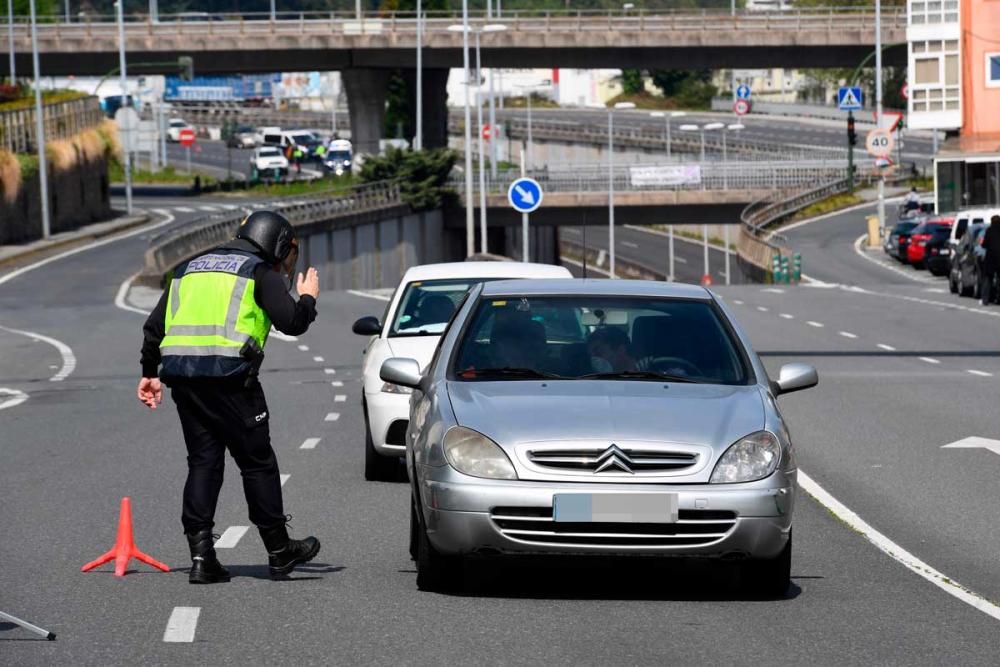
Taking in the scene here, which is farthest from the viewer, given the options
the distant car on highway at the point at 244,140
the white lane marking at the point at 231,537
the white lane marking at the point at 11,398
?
the distant car on highway at the point at 244,140

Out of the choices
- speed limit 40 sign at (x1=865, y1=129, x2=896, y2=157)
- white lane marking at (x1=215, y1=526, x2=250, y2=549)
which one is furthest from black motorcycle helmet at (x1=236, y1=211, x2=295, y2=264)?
speed limit 40 sign at (x1=865, y1=129, x2=896, y2=157)

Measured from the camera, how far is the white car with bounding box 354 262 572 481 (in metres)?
13.0

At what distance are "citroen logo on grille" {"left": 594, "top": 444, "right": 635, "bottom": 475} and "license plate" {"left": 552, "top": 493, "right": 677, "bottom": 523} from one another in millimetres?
118

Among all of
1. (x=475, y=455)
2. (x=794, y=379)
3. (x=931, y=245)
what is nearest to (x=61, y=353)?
(x=794, y=379)

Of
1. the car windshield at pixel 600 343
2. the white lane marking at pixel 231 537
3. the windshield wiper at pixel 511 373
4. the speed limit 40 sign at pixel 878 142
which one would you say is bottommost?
the speed limit 40 sign at pixel 878 142

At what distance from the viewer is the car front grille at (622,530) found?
8.35m

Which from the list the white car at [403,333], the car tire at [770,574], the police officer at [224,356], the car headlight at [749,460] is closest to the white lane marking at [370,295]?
the white car at [403,333]

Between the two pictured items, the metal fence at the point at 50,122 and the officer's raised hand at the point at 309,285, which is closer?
the officer's raised hand at the point at 309,285

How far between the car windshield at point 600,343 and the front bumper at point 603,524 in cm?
97

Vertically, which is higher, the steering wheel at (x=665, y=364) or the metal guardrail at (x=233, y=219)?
the steering wheel at (x=665, y=364)

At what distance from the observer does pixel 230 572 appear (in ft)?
30.9

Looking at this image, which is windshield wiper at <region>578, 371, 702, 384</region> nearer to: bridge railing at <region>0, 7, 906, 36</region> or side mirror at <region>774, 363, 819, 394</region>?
side mirror at <region>774, 363, 819, 394</region>

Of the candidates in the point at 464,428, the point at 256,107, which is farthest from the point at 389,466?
the point at 256,107

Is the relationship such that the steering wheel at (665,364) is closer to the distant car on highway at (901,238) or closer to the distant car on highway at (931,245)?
the distant car on highway at (931,245)
